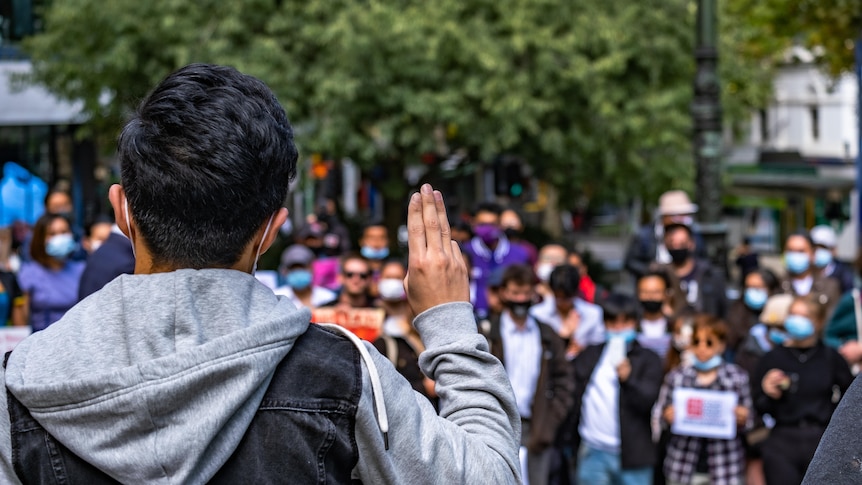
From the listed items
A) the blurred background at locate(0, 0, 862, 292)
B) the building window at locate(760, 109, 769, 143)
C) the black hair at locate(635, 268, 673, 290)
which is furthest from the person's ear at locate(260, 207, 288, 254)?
the building window at locate(760, 109, 769, 143)

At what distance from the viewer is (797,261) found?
10719mm

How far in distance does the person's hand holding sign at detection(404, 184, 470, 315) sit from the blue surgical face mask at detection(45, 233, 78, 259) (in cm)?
760

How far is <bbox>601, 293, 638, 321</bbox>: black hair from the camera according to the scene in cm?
857

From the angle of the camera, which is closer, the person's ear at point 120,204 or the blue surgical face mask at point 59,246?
the person's ear at point 120,204

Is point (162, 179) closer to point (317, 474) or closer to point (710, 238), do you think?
point (317, 474)

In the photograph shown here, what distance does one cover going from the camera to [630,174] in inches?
732

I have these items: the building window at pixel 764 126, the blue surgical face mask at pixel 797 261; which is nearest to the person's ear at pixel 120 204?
the blue surgical face mask at pixel 797 261

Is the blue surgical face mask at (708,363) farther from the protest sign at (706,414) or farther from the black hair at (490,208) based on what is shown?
the black hair at (490,208)

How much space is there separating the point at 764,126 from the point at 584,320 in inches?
1543

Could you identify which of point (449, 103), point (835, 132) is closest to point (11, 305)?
point (449, 103)

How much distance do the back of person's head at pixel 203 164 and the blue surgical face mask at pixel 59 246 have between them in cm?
757

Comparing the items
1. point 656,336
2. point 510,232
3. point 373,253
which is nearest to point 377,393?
point 656,336

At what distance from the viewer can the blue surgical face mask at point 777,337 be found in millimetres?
8383

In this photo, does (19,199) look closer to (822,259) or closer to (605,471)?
(822,259)
